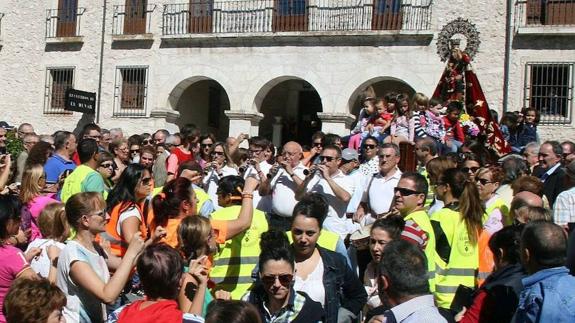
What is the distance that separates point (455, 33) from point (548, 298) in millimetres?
15277

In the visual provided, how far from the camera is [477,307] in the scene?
439cm

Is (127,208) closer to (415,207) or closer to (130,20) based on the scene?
(415,207)

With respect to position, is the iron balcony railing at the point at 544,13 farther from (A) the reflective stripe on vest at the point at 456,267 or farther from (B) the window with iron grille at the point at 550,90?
(A) the reflective stripe on vest at the point at 456,267

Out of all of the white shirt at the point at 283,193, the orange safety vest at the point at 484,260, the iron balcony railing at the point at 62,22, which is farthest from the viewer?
the iron balcony railing at the point at 62,22

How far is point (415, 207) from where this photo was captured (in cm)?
576

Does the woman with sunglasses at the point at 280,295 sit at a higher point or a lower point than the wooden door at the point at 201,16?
lower

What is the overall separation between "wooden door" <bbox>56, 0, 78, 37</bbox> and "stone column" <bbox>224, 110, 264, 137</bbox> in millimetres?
6568

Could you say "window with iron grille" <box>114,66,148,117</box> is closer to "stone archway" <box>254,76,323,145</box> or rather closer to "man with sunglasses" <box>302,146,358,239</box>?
"stone archway" <box>254,76,323,145</box>

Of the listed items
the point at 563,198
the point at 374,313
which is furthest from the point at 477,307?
the point at 563,198

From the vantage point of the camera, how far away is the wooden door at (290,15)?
2028 centimetres

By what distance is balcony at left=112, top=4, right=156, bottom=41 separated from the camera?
2209 centimetres

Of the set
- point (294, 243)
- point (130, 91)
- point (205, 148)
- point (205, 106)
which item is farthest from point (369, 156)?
point (205, 106)

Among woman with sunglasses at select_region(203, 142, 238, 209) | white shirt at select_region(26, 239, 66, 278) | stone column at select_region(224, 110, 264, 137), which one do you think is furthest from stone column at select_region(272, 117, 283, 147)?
white shirt at select_region(26, 239, 66, 278)

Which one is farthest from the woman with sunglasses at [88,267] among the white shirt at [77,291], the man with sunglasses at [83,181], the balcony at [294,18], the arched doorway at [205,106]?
the arched doorway at [205,106]
